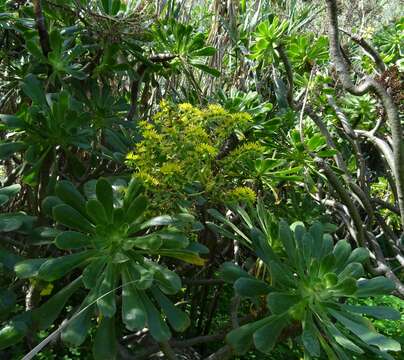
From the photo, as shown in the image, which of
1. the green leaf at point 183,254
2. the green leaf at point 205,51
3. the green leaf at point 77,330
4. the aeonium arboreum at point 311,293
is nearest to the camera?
the green leaf at point 77,330

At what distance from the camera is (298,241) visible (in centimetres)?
154

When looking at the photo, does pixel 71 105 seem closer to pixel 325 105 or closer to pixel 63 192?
pixel 63 192

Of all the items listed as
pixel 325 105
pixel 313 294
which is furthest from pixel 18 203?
pixel 325 105

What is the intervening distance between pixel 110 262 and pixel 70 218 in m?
0.17

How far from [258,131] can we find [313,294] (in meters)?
0.88

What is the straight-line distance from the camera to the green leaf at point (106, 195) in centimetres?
136

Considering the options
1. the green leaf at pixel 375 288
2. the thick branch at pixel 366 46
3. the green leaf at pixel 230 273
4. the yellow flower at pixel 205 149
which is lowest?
the green leaf at pixel 375 288

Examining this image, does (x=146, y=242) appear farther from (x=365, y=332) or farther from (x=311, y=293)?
(x=365, y=332)

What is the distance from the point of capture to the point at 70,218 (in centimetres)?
139

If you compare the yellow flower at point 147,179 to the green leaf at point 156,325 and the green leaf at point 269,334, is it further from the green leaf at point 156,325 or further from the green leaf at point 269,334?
the green leaf at point 269,334

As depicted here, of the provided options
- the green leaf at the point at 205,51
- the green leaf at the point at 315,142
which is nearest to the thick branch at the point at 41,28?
the green leaf at the point at 205,51

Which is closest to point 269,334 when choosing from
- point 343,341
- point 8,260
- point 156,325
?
point 343,341

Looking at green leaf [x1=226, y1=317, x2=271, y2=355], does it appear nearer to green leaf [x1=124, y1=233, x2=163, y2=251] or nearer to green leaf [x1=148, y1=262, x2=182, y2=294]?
green leaf [x1=148, y1=262, x2=182, y2=294]

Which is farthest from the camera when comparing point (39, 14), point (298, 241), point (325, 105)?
point (325, 105)
